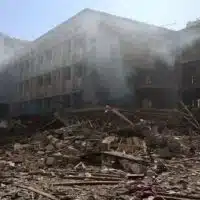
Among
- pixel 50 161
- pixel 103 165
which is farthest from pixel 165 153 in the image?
pixel 50 161

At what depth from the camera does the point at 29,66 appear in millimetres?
37531

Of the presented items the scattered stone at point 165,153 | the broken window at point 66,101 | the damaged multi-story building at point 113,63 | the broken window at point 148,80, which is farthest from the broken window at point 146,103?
the scattered stone at point 165,153

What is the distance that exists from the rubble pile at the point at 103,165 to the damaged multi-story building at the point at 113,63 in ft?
→ 31.3

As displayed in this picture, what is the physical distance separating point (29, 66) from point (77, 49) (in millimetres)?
10785

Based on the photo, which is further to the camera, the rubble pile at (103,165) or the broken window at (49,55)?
the broken window at (49,55)

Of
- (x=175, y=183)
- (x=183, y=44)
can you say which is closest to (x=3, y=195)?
(x=175, y=183)

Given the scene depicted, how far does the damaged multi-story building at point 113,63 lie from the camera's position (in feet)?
85.0

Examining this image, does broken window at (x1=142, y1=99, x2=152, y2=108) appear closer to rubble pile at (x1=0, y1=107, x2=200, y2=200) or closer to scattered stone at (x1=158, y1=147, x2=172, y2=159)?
rubble pile at (x1=0, y1=107, x2=200, y2=200)

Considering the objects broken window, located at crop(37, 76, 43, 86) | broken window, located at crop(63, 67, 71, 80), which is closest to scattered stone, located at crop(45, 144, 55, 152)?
broken window, located at crop(63, 67, 71, 80)

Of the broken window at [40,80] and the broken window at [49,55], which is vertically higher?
the broken window at [49,55]

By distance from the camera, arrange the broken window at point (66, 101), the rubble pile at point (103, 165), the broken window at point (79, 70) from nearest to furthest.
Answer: the rubble pile at point (103, 165), the broken window at point (79, 70), the broken window at point (66, 101)

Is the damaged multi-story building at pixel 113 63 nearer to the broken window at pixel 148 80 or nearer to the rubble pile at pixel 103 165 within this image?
the broken window at pixel 148 80

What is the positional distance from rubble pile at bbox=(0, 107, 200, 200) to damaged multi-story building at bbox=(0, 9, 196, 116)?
9.53 metres

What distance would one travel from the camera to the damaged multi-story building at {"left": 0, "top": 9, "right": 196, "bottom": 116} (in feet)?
85.0
